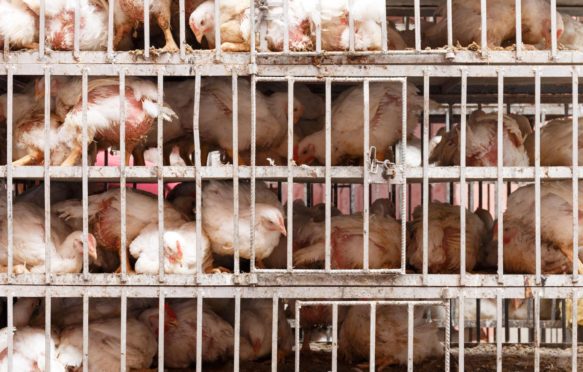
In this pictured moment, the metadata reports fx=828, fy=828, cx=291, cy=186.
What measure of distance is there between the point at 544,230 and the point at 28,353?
85.0 inches

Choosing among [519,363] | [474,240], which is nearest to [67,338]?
[474,240]

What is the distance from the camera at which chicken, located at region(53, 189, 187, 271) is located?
3479 mm

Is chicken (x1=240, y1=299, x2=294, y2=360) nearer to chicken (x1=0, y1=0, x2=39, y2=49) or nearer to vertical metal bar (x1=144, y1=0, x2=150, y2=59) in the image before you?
vertical metal bar (x1=144, y1=0, x2=150, y2=59)

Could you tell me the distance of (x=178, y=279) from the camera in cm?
322

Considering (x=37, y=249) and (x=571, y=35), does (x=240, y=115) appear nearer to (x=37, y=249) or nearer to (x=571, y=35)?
(x=37, y=249)

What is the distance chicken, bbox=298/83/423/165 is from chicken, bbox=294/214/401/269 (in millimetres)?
310

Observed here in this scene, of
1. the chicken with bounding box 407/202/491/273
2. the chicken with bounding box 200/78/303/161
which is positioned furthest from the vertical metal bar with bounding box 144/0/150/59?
the chicken with bounding box 407/202/491/273

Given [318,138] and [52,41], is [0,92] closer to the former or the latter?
[52,41]

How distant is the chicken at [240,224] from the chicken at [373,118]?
17.1 inches

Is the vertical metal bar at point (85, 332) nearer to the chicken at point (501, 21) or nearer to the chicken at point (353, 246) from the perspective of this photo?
the chicken at point (353, 246)

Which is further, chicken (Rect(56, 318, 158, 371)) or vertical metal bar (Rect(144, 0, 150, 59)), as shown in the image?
chicken (Rect(56, 318, 158, 371))

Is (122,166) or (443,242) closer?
(122,166)

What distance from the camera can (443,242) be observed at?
3707 mm

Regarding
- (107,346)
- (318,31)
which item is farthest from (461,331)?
(107,346)
